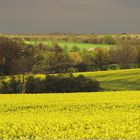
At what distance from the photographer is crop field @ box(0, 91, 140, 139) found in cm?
1692

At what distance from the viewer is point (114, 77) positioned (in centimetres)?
5841

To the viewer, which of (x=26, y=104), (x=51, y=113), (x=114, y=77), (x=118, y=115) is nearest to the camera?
(x=118, y=115)

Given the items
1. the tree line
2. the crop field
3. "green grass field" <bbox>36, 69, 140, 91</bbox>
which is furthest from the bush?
the crop field

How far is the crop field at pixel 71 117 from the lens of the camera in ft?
55.5

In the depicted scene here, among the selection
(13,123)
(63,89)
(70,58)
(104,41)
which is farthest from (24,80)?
(104,41)

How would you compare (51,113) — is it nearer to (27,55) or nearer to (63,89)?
(63,89)

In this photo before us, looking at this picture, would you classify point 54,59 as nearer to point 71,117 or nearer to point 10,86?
point 10,86

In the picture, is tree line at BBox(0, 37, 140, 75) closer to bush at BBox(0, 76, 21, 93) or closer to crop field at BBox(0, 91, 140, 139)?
bush at BBox(0, 76, 21, 93)

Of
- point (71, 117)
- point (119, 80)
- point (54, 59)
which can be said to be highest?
point (54, 59)

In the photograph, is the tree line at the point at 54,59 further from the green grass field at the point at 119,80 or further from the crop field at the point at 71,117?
the crop field at the point at 71,117

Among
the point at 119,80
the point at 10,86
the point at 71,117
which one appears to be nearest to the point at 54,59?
the point at 119,80

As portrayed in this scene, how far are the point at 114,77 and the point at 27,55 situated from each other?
13.2 meters

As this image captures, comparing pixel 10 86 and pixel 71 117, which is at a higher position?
pixel 10 86

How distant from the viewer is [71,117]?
2181 cm
